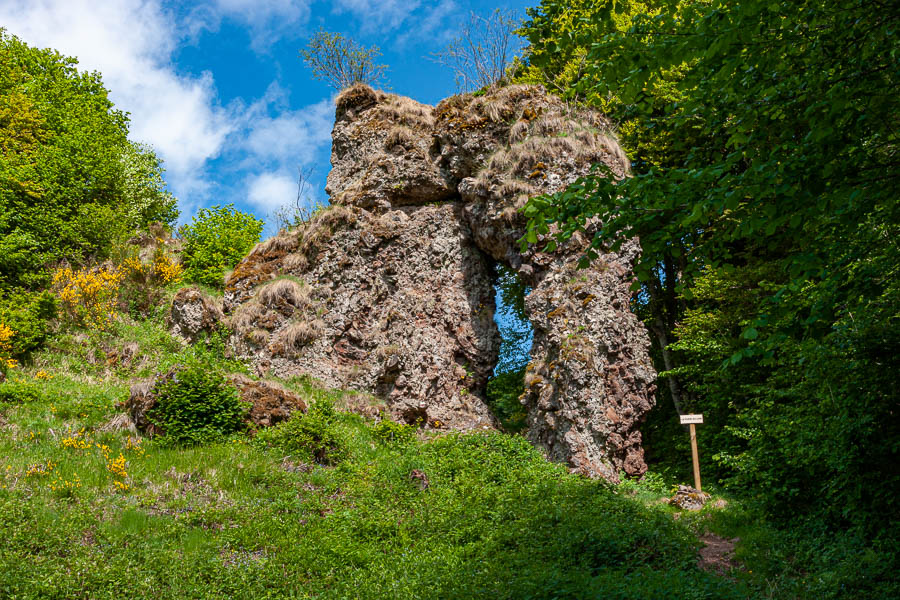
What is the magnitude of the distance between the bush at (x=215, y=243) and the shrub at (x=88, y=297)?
239cm

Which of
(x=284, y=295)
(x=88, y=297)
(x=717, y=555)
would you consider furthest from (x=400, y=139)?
(x=717, y=555)

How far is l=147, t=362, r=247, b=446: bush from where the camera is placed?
997cm

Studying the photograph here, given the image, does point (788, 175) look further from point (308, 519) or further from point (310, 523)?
point (308, 519)

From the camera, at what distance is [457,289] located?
14.2 m

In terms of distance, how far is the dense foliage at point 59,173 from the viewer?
55.0 feet

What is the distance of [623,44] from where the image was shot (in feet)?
15.8

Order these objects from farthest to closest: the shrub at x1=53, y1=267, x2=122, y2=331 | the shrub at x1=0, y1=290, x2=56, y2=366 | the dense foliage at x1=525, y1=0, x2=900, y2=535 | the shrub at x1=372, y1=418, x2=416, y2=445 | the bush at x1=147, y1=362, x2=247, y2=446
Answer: the shrub at x1=53, y1=267, x2=122, y2=331 < the shrub at x1=0, y1=290, x2=56, y2=366 < the shrub at x1=372, y1=418, x2=416, y2=445 < the bush at x1=147, y1=362, x2=247, y2=446 < the dense foliage at x1=525, y1=0, x2=900, y2=535

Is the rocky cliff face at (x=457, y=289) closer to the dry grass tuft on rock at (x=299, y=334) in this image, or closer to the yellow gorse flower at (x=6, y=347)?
the dry grass tuft on rock at (x=299, y=334)

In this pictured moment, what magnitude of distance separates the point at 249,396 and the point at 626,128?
1301 cm

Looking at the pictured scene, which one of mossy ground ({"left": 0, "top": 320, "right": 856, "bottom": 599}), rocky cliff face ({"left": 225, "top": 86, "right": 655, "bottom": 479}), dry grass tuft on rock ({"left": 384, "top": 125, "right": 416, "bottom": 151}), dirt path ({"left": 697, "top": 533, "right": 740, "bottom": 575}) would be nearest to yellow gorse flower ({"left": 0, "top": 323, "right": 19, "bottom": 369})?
mossy ground ({"left": 0, "top": 320, "right": 856, "bottom": 599})

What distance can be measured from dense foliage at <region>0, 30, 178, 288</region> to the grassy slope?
25.1 ft

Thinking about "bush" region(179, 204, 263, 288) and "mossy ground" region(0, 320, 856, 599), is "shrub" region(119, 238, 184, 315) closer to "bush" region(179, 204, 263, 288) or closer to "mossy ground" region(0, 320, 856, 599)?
"bush" region(179, 204, 263, 288)

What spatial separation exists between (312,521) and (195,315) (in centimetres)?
903

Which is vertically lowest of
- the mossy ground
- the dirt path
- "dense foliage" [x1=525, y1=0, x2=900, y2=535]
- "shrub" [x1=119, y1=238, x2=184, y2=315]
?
the dirt path
